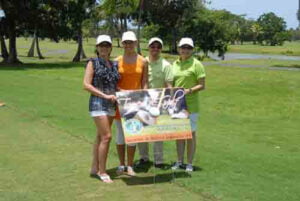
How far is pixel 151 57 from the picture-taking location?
7.26 m

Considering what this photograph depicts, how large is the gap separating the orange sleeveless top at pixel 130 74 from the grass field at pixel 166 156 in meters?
1.16

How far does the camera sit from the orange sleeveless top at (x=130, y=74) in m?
6.88

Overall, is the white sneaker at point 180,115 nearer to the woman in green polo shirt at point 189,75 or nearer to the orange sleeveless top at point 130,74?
the woman in green polo shirt at point 189,75

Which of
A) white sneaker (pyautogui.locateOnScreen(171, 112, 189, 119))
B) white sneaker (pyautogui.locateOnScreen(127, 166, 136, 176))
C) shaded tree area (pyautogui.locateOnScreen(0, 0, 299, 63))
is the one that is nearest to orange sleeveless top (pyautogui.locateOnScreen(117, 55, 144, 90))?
white sneaker (pyautogui.locateOnScreen(171, 112, 189, 119))

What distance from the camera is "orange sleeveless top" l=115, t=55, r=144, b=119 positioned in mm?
6883

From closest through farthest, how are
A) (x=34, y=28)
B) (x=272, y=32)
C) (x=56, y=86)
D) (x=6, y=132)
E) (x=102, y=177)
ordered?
1. (x=102, y=177)
2. (x=6, y=132)
3. (x=56, y=86)
4. (x=34, y=28)
5. (x=272, y=32)

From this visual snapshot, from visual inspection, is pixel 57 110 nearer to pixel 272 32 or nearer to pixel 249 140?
pixel 249 140

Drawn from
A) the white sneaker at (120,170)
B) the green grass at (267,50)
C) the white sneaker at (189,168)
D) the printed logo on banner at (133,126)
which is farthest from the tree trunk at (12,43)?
the green grass at (267,50)

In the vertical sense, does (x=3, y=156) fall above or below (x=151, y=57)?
below

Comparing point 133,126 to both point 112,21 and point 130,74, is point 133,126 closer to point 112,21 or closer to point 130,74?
point 130,74

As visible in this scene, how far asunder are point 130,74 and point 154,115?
2.00ft

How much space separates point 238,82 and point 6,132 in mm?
14808

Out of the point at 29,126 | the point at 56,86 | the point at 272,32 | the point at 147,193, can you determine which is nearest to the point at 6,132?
the point at 29,126

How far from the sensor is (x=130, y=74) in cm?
691
